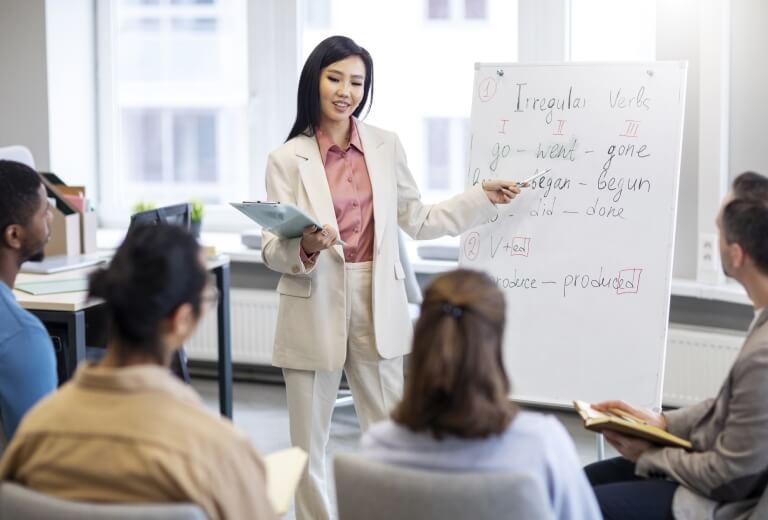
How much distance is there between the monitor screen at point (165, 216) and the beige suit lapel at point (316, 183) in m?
0.51

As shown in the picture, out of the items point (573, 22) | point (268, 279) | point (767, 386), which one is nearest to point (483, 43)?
point (573, 22)

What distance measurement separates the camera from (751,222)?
2.03 m

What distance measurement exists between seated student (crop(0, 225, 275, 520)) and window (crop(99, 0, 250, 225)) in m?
3.65

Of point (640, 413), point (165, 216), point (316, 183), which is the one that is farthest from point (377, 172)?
point (640, 413)

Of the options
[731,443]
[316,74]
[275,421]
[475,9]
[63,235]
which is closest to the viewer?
[731,443]

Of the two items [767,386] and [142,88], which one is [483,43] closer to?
[142,88]

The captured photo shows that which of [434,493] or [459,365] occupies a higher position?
[459,365]

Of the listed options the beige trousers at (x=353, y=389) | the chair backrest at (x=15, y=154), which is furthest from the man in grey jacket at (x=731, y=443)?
the chair backrest at (x=15, y=154)

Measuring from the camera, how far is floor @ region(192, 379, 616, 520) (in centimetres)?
412

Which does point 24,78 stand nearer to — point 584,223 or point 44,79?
point 44,79

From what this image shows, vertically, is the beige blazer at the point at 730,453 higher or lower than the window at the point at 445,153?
lower

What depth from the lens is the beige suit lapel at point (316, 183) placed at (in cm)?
293

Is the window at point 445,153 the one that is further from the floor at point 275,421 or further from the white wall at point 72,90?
the white wall at point 72,90

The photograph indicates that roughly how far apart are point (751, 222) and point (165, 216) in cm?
213
